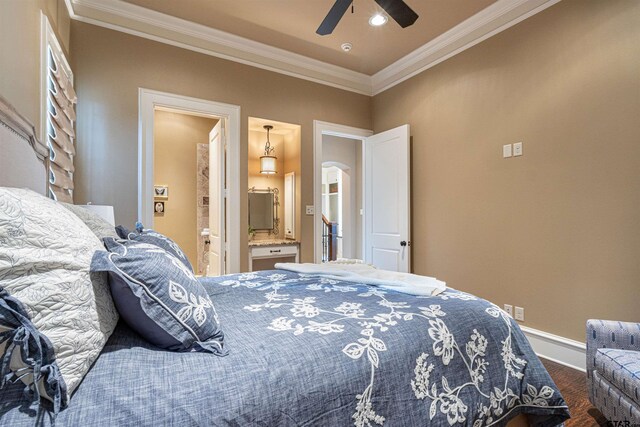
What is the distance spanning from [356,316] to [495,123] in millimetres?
2573

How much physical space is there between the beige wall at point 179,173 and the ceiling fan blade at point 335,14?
3095mm

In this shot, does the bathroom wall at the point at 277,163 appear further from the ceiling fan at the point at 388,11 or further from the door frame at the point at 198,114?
the ceiling fan at the point at 388,11

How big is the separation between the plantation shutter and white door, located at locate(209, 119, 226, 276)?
1272 mm

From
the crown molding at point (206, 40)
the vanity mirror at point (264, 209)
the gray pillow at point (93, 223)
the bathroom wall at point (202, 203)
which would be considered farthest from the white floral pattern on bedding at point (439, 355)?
the bathroom wall at point (202, 203)

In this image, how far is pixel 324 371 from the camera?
0.88m

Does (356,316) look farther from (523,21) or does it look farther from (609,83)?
(523,21)

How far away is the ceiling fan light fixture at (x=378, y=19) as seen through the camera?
281 cm

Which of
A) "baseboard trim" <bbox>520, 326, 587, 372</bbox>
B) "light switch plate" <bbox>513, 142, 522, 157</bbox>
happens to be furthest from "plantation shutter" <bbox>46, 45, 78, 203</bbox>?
"baseboard trim" <bbox>520, 326, 587, 372</bbox>

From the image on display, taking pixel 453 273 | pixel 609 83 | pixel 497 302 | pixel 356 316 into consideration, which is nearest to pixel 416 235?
pixel 453 273

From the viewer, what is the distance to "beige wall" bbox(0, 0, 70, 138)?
4.70 ft

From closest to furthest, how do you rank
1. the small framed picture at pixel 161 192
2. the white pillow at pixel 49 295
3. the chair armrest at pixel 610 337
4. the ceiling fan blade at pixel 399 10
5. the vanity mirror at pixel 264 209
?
the white pillow at pixel 49 295 → the chair armrest at pixel 610 337 → the ceiling fan blade at pixel 399 10 → the small framed picture at pixel 161 192 → the vanity mirror at pixel 264 209

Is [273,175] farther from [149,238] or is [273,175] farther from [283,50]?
[149,238]

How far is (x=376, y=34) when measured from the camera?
3.20 m

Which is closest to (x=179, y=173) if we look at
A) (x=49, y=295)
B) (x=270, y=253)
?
(x=270, y=253)
